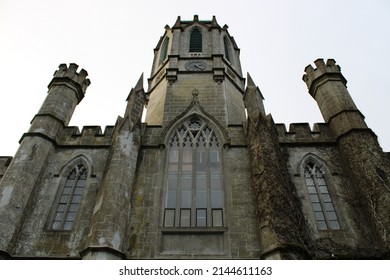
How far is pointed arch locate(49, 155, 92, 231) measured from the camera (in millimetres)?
9578

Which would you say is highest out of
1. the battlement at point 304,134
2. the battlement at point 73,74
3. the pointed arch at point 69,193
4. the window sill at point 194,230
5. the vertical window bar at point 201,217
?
the battlement at point 73,74

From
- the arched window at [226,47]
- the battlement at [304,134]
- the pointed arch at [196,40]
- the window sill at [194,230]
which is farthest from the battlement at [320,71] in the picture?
the window sill at [194,230]

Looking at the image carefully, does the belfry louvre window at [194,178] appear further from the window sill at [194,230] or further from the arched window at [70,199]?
the arched window at [70,199]

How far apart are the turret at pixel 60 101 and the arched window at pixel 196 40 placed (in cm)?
690

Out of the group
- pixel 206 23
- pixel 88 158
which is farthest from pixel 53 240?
pixel 206 23

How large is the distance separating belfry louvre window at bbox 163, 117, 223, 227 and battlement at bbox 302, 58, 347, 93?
546cm

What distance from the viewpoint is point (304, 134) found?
38.2 ft

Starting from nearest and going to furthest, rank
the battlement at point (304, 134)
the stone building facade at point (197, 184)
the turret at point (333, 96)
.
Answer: the stone building facade at point (197, 184)
the turret at point (333, 96)
the battlement at point (304, 134)

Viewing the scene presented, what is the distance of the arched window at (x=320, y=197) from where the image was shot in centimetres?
941

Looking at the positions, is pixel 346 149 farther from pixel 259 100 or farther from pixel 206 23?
pixel 206 23

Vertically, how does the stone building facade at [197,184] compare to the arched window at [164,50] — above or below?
below

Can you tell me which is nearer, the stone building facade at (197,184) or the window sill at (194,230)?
the stone building facade at (197,184)

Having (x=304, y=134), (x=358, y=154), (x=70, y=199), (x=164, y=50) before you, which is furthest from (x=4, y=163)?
(x=358, y=154)

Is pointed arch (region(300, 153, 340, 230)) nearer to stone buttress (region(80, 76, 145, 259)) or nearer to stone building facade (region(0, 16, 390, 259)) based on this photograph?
stone building facade (region(0, 16, 390, 259))
